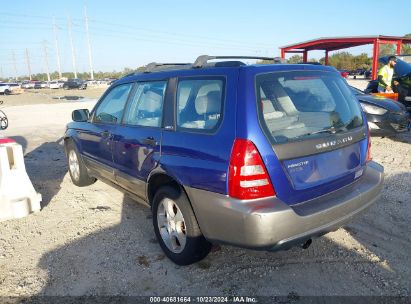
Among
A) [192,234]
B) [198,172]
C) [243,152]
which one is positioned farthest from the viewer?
[192,234]

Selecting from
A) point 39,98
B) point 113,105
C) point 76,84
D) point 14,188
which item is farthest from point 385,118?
point 76,84

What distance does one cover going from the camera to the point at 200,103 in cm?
303

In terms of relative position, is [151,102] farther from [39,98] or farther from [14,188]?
[39,98]

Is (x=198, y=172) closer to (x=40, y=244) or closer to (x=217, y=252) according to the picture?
(x=217, y=252)

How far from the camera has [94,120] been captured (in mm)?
4797

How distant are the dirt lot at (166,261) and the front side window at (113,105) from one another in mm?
1209

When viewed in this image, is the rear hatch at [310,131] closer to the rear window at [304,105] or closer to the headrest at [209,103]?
the rear window at [304,105]

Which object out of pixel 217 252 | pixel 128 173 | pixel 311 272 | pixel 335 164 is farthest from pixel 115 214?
pixel 335 164

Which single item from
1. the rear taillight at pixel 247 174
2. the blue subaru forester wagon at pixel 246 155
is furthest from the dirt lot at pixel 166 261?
the rear taillight at pixel 247 174

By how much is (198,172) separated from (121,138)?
4.83 feet

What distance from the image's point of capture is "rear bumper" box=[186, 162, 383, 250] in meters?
2.51

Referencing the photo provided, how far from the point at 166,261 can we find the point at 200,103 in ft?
5.04

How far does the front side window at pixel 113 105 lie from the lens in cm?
416

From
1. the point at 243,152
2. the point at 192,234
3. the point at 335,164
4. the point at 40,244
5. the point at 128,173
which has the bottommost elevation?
the point at 40,244
